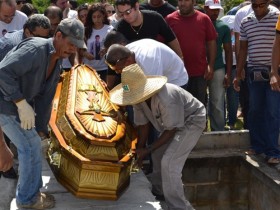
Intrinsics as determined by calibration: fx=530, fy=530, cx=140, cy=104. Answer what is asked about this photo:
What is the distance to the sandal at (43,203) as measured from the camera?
14.2ft

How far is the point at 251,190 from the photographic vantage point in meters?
6.09

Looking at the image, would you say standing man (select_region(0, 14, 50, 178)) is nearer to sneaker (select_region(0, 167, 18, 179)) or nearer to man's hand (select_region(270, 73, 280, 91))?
sneaker (select_region(0, 167, 18, 179))

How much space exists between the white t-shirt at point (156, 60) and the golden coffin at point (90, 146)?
0.55 metres

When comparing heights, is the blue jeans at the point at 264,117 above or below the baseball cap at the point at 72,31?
below

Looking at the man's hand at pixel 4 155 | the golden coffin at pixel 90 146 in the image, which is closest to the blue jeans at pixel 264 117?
the golden coffin at pixel 90 146

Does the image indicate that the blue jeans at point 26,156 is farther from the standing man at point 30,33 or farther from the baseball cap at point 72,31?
the baseball cap at point 72,31

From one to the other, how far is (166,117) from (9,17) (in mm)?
2778

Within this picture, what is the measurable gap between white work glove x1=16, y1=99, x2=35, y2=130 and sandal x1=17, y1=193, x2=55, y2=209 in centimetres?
72

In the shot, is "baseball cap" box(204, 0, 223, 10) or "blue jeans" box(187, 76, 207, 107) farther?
"baseball cap" box(204, 0, 223, 10)

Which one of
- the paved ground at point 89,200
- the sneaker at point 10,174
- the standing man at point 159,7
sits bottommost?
the paved ground at point 89,200

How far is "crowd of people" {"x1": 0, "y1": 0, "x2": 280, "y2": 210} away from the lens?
398cm

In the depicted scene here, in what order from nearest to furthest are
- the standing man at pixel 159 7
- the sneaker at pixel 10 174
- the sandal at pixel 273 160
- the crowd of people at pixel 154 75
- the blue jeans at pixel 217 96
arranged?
the crowd of people at pixel 154 75 < the sneaker at pixel 10 174 < the sandal at pixel 273 160 < the standing man at pixel 159 7 < the blue jeans at pixel 217 96

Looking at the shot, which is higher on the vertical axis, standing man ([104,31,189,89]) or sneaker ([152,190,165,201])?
standing man ([104,31,189,89])

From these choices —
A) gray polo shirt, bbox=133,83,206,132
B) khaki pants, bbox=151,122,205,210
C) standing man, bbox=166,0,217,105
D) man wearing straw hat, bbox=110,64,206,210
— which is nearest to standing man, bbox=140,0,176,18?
standing man, bbox=166,0,217,105
